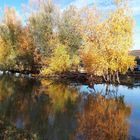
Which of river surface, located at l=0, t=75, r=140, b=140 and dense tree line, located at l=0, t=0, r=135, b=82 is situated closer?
river surface, located at l=0, t=75, r=140, b=140

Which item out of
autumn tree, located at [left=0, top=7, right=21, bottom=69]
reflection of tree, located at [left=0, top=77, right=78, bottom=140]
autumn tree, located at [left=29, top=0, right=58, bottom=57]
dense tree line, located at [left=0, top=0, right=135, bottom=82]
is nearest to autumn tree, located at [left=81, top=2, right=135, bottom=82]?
dense tree line, located at [left=0, top=0, right=135, bottom=82]

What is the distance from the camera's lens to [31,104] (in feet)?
83.4

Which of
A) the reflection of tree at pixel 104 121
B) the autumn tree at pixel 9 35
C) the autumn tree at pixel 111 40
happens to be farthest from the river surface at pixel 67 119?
the autumn tree at pixel 9 35

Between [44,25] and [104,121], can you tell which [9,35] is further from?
[104,121]

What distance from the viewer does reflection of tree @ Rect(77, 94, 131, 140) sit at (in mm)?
16942

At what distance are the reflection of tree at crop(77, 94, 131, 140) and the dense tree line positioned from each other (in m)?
13.9

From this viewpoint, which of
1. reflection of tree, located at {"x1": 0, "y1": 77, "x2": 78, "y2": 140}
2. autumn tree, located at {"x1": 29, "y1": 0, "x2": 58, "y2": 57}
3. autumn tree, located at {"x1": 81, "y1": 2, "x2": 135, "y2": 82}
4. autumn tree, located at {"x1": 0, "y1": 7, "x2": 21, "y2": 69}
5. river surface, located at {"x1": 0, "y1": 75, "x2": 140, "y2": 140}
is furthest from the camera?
autumn tree, located at {"x1": 0, "y1": 7, "x2": 21, "y2": 69}

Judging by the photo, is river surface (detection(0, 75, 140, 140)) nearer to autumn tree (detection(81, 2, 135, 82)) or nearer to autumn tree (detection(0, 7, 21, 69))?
autumn tree (detection(81, 2, 135, 82))

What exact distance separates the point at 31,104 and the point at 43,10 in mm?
32393

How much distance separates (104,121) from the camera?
67.8ft

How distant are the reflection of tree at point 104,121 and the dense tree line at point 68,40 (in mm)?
13865

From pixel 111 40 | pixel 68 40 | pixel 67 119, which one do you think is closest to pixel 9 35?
pixel 68 40

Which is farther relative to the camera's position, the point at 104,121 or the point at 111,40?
the point at 111,40

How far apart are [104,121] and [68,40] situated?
33314 mm
